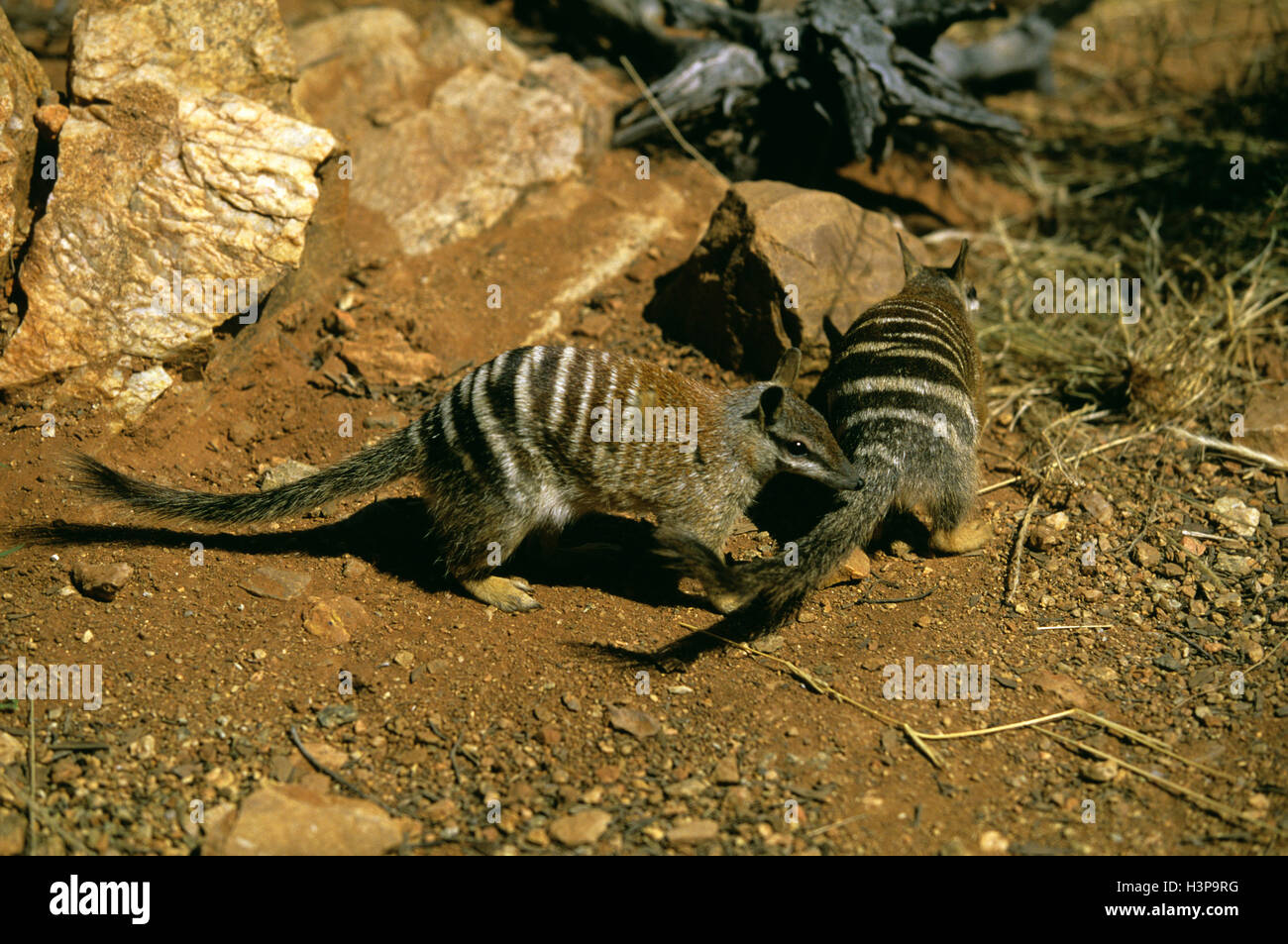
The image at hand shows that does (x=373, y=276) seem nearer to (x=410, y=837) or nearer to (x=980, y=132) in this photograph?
(x=410, y=837)

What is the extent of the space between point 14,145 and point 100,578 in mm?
2773

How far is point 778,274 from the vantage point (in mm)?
5828

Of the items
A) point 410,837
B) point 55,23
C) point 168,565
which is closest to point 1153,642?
point 410,837

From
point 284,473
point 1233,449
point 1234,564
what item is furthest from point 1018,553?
point 284,473

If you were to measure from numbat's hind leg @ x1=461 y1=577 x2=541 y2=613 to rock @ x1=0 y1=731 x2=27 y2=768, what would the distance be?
1984 millimetres

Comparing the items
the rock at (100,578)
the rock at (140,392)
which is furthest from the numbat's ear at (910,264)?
the rock at (100,578)

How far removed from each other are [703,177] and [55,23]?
535cm

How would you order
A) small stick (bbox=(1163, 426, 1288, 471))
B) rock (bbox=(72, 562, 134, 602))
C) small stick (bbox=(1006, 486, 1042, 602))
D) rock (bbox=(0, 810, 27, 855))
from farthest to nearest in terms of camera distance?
small stick (bbox=(1163, 426, 1288, 471)) → small stick (bbox=(1006, 486, 1042, 602)) → rock (bbox=(72, 562, 134, 602)) → rock (bbox=(0, 810, 27, 855))

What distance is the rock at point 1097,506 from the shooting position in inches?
215

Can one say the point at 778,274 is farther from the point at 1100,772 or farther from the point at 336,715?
the point at 336,715

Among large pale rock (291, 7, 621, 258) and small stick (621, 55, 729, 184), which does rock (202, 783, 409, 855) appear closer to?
large pale rock (291, 7, 621, 258)

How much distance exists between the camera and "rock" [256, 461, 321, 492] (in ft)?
17.8

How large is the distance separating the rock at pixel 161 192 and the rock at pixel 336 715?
260cm

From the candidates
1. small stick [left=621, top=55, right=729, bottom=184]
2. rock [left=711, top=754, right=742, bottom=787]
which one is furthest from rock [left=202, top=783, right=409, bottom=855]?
small stick [left=621, top=55, right=729, bottom=184]
